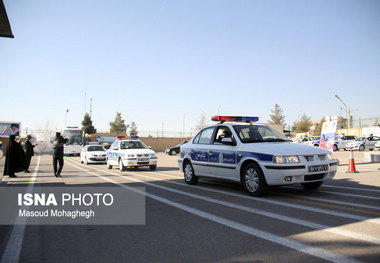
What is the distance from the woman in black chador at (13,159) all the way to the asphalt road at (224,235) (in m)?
8.85

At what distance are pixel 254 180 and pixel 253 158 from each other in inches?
19.9

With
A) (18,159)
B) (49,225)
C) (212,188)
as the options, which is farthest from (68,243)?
(18,159)

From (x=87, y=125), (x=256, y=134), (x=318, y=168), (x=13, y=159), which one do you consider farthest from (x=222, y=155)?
(x=87, y=125)

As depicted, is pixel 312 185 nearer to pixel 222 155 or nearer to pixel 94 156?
pixel 222 155

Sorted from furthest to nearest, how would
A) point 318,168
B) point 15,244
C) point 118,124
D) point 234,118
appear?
point 118,124, point 234,118, point 318,168, point 15,244

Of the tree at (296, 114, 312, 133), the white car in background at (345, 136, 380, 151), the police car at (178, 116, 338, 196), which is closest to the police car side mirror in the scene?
the police car at (178, 116, 338, 196)

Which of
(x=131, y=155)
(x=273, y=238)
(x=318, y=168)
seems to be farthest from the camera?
(x=131, y=155)

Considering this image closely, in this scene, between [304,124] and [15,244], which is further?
[304,124]

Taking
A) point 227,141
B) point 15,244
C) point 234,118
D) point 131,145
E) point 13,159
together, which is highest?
point 234,118

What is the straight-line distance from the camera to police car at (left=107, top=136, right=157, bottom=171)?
1535 centimetres

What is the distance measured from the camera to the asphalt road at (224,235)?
3717 millimetres

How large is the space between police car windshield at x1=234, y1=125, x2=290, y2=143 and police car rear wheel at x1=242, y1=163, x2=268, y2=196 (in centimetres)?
88

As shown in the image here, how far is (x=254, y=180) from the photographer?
7375mm

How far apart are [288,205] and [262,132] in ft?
8.50
